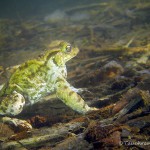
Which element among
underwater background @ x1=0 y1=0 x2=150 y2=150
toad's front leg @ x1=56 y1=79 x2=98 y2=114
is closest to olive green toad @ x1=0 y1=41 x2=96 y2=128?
toad's front leg @ x1=56 y1=79 x2=98 y2=114

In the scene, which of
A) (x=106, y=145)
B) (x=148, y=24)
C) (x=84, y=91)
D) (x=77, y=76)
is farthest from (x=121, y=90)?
(x=148, y=24)

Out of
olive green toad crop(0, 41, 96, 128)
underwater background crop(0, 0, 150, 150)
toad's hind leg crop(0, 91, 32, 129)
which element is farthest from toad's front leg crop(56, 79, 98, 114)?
toad's hind leg crop(0, 91, 32, 129)

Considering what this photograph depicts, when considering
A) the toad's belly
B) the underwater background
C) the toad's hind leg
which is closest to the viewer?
the underwater background

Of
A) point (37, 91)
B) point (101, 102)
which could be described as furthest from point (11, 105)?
point (101, 102)

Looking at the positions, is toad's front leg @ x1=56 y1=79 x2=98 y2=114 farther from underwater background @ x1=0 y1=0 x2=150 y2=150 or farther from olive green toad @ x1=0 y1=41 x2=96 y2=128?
underwater background @ x1=0 y1=0 x2=150 y2=150

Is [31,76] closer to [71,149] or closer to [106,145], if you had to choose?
[71,149]

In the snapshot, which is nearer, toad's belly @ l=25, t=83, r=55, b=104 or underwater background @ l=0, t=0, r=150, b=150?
underwater background @ l=0, t=0, r=150, b=150

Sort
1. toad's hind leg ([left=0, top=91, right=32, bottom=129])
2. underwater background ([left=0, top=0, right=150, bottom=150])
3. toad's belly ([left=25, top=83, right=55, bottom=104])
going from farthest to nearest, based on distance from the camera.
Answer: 1. toad's belly ([left=25, top=83, right=55, bottom=104])
2. toad's hind leg ([left=0, top=91, right=32, bottom=129])
3. underwater background ([left=0, top=0, right=150, bottom=150])

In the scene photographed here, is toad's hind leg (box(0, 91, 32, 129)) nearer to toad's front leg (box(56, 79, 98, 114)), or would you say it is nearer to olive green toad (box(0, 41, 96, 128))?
olive green toad (box(0, 41, 96, 128))

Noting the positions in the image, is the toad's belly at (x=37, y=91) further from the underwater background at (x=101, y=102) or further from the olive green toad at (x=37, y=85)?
the underwater background at (x=101, y=102)

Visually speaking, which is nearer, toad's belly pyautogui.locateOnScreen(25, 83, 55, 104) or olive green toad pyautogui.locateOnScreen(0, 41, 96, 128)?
olive green toad pyautogui.locateOnScreen(0, 41, 96, 128)
